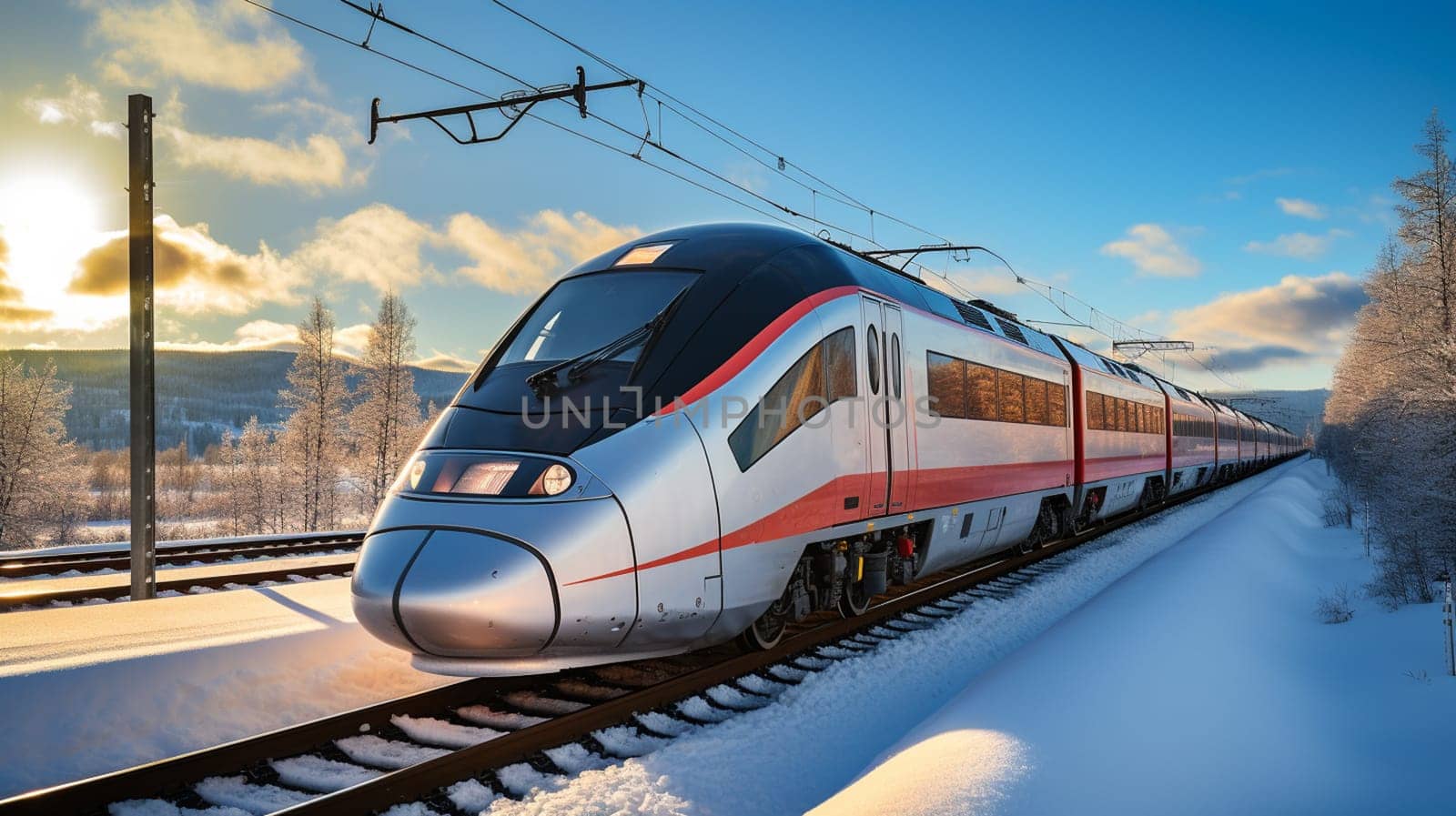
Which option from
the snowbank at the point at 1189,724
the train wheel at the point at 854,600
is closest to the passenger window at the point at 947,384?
the train wheel at the point at 854,600

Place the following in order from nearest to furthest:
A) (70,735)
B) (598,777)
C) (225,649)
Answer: (598,777)
(70,735)
(225,649)

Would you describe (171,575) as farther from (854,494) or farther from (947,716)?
(947,716)

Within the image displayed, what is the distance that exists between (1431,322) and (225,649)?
96.4 feet

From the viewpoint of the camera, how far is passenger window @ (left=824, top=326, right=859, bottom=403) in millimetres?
7184

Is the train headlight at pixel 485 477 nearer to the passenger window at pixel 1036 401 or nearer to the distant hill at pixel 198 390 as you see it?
the passenger window at pixel 1036 401

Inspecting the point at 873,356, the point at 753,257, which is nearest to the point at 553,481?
the point at 753,257

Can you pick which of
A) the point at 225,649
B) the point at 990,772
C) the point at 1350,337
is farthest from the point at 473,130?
the point at 1350,337

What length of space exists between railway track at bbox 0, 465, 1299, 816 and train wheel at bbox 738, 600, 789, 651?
0.10 meters

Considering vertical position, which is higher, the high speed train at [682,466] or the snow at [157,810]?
the high speed train at [682,466]

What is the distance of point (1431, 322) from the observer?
2412 cm

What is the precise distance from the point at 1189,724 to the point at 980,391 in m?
5.73

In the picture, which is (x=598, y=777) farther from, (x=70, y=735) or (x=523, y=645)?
(x=70, y=735)

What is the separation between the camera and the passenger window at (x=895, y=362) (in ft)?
27.1

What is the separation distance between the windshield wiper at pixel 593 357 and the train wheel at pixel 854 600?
320 cm
